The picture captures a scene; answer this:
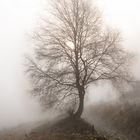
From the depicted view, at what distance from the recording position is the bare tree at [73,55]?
24766mm

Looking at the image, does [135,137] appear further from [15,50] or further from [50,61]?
[15,50]

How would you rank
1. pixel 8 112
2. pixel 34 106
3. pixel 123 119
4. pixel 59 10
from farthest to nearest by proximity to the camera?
1. pixel 8 112
2. pixel 34 106
3. pixel 59 10
4. pixel 123 119

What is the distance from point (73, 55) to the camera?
25531 mm

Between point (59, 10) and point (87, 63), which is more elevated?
point (59, 10)

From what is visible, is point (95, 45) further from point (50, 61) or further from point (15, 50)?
point (15, 50)

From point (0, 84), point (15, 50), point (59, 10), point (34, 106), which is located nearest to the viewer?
point (59, 10)

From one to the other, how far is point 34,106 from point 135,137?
48.1m

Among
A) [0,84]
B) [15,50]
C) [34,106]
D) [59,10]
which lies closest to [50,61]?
[59,10]

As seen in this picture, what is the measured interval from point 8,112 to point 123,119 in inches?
2082

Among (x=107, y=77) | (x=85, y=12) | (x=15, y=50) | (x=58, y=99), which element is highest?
(x=15, y=50)

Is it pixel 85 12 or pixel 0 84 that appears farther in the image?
pixel 0 84

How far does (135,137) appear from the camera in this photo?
21422 millimetres

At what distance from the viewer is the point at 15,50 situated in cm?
13950

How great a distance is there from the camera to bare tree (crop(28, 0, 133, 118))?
24.8 m
